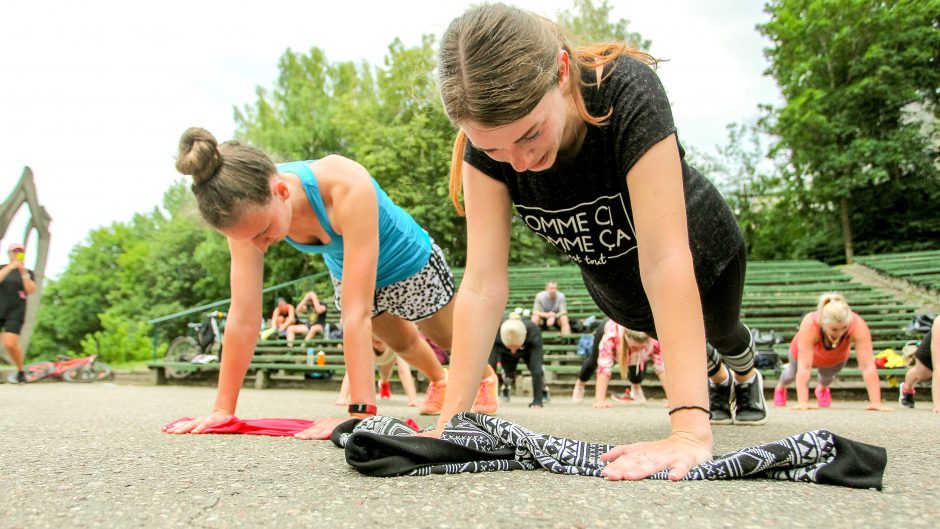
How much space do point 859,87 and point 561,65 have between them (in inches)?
1021

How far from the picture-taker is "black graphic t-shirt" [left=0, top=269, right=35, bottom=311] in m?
8.78

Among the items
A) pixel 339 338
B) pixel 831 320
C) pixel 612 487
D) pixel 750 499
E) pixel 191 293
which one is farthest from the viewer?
pixel 191 293

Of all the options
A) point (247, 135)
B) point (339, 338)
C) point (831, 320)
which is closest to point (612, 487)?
point (831, 320)

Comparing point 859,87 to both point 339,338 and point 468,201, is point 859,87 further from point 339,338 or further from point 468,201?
point 468,201

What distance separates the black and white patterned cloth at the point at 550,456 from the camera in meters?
1.61

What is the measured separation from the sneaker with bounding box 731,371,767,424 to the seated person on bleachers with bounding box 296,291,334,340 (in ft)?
32.8

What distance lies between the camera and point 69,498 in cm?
152

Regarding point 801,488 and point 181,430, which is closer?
point 801,488

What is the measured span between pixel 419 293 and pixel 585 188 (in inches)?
71.3

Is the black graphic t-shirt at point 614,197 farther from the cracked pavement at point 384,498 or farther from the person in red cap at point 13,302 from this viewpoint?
the person in red cap at point 13,302

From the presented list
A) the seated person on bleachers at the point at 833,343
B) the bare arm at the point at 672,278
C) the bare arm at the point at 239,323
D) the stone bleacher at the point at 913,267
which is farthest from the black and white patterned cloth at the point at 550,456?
the stone bleacher at the point at 913,267

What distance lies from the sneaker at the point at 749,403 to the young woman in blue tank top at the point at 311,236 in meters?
1.84

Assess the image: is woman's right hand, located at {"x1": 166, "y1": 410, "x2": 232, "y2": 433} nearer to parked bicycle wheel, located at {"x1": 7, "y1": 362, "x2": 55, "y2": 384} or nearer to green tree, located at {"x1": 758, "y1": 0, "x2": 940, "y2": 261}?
parked bicycle wheel, located at {"x1": 7, "y1": 362, "x2": 55, "y2": 384}

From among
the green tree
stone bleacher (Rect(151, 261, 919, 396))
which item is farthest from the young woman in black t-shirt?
the green tree
